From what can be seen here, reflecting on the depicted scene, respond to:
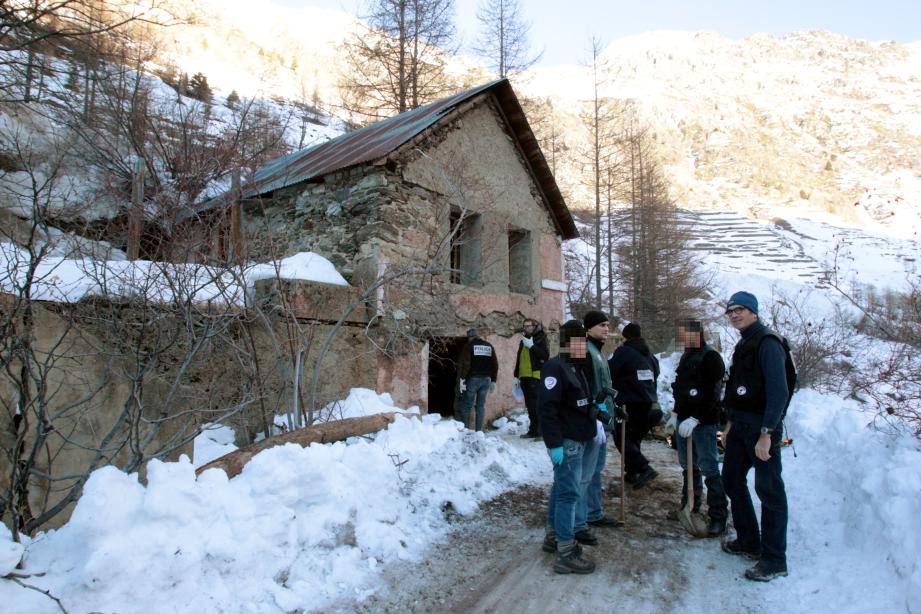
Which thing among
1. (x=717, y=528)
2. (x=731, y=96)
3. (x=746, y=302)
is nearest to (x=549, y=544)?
(x=717, y=528)

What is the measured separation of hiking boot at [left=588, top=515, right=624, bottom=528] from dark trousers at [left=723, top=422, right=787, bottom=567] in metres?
1.01

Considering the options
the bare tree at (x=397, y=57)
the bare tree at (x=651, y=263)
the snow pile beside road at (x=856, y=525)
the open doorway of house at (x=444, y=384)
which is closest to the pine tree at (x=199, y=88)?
the bare tree at (x=397, y=57)

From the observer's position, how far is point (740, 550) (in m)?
4.07

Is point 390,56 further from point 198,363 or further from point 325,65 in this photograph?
point 325,65

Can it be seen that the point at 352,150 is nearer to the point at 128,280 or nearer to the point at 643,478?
the point at 128,280

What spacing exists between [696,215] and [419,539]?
5597cm

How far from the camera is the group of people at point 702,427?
3.65m

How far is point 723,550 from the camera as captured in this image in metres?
4.16

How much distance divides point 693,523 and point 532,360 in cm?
423

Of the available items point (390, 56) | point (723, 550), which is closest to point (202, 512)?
point (723, 550)

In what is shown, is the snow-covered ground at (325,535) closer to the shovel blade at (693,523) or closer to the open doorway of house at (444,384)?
the shovel blade at (693,523)

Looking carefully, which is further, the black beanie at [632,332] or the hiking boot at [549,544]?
the black beanie at [632,332]

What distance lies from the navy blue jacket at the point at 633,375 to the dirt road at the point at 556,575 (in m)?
1.28

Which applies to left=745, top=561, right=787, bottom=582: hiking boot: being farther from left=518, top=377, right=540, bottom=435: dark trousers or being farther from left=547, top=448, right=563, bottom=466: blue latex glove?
left=518, top=377, right=540, bottom=435: dark trousers
